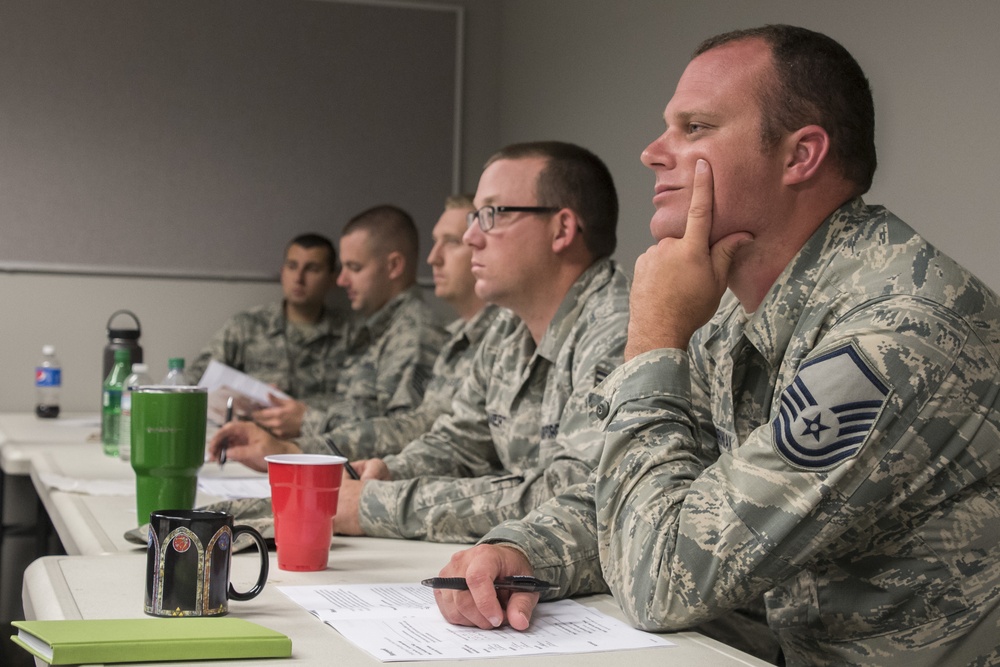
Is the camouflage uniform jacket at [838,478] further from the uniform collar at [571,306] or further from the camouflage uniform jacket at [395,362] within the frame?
the camouflage uniform jacket at [395,362]

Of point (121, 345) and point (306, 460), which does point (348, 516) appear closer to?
point (306, 460)

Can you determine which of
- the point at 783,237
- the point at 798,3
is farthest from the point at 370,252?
the point at 783,237

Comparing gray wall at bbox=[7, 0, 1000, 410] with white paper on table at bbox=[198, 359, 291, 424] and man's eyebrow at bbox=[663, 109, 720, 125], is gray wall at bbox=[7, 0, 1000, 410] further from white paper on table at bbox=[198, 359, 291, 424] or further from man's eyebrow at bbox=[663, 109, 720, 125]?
white paper on table at bbox=[198, 359, 291, 424]

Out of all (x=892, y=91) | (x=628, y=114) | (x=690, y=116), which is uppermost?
(x=628, y=114)

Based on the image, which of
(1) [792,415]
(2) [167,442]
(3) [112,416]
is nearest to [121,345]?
(3) [112,416]

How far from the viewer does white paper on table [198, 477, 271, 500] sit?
1880 millimetres

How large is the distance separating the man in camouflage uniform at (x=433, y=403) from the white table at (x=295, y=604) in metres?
0.84

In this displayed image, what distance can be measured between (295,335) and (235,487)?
2.47 m

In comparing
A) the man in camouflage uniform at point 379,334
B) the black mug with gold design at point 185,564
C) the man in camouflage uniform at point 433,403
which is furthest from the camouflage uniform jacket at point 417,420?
the black mug with gold design at point 185,564

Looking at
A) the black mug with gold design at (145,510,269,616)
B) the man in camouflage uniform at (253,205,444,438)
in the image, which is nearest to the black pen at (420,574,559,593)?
the black mug with gold design at (145,510,269,616)

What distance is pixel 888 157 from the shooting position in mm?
2258

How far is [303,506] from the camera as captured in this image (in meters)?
1.32

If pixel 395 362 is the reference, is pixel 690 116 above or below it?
above

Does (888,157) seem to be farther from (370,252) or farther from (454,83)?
(454,83)
